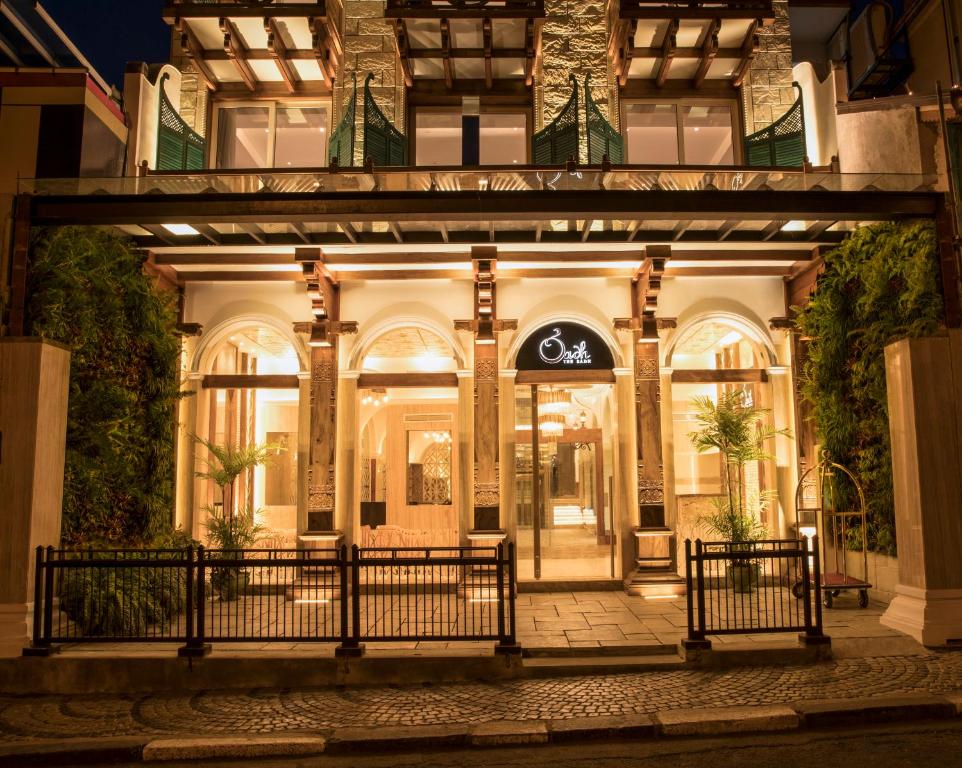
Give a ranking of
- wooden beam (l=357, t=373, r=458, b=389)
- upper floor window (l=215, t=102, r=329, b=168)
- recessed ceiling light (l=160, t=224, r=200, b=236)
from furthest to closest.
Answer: upper floor window (l=215, t=102, r=329, b=168) → wooden beam (l=357, t=373, r=458, b=389) → recessed ceiling light (l=160, t=224, r=200, b=236)

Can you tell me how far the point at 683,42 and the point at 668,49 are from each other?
0.46 m

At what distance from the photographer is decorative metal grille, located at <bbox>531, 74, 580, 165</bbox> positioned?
1153 cm

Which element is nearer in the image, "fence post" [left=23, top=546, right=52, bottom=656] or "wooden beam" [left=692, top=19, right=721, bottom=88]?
"fence post" [left=23, top=546, right=52, bottom=656]

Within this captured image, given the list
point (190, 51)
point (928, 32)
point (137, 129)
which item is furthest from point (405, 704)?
point (928, 32)

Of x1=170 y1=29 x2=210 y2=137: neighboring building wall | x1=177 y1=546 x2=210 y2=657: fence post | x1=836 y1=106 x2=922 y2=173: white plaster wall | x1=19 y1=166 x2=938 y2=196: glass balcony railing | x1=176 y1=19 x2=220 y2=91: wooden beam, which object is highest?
x1=176 y1=19 x2=220 y2=91: wooden beam

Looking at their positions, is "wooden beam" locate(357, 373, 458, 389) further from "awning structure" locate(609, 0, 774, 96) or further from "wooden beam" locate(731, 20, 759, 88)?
"wooden beam" locate(731, 20, 759, 88)

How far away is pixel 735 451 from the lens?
1139 cm

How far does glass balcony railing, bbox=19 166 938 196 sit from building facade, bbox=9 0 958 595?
0.36ft

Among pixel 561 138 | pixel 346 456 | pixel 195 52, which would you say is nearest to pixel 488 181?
pixel 561 138

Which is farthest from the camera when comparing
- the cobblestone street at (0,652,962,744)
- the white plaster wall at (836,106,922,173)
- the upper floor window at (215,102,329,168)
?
the upper floor window at (215,102,329,168)

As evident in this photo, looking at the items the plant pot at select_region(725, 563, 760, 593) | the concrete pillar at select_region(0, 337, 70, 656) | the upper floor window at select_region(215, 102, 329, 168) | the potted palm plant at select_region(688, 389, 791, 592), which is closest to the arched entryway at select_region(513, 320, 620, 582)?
the potted palm plant at select_region(688, 389, 791, 592)

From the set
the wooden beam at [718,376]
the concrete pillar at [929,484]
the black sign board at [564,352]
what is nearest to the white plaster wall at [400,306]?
the black sign board at [564,352]

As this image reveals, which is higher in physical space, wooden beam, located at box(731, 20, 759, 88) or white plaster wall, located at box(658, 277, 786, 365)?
wooden beam, located at box(731, 20, 759, 88)

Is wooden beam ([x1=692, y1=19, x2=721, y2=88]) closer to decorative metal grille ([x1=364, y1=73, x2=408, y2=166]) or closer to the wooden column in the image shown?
decorative metal grille ([x1=364, y1=73, x2=408, y2=166])
